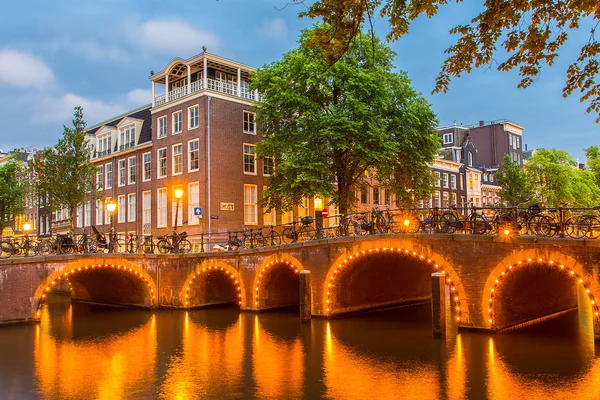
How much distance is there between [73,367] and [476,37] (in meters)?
14.6

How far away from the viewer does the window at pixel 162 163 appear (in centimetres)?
4031

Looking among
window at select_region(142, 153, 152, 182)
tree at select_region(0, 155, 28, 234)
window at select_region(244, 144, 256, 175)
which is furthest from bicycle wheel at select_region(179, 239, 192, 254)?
tree at select_region(0, 155, 28, 234)

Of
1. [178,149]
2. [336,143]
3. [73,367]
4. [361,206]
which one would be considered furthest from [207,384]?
[361,206]

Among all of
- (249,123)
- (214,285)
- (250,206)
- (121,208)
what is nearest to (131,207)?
(121,208)

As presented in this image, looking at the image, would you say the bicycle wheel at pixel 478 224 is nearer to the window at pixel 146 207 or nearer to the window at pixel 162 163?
the window at pixel 162 163

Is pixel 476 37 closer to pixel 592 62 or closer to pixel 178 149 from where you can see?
pixel 592 62

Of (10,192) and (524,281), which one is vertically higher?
(10,192)

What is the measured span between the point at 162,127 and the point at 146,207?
6270 mm

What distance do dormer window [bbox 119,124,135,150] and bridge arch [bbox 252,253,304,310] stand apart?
2171 centimetres

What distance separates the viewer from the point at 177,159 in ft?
128

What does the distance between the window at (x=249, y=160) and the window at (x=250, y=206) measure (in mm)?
1103

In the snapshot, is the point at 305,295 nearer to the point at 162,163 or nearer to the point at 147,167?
the point at 162,163

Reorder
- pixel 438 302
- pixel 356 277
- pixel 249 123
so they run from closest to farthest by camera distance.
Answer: pixel 438 302 → pixel 356 277 → pixel 249 123

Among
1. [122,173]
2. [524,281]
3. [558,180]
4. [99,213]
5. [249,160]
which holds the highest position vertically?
[122,173]
